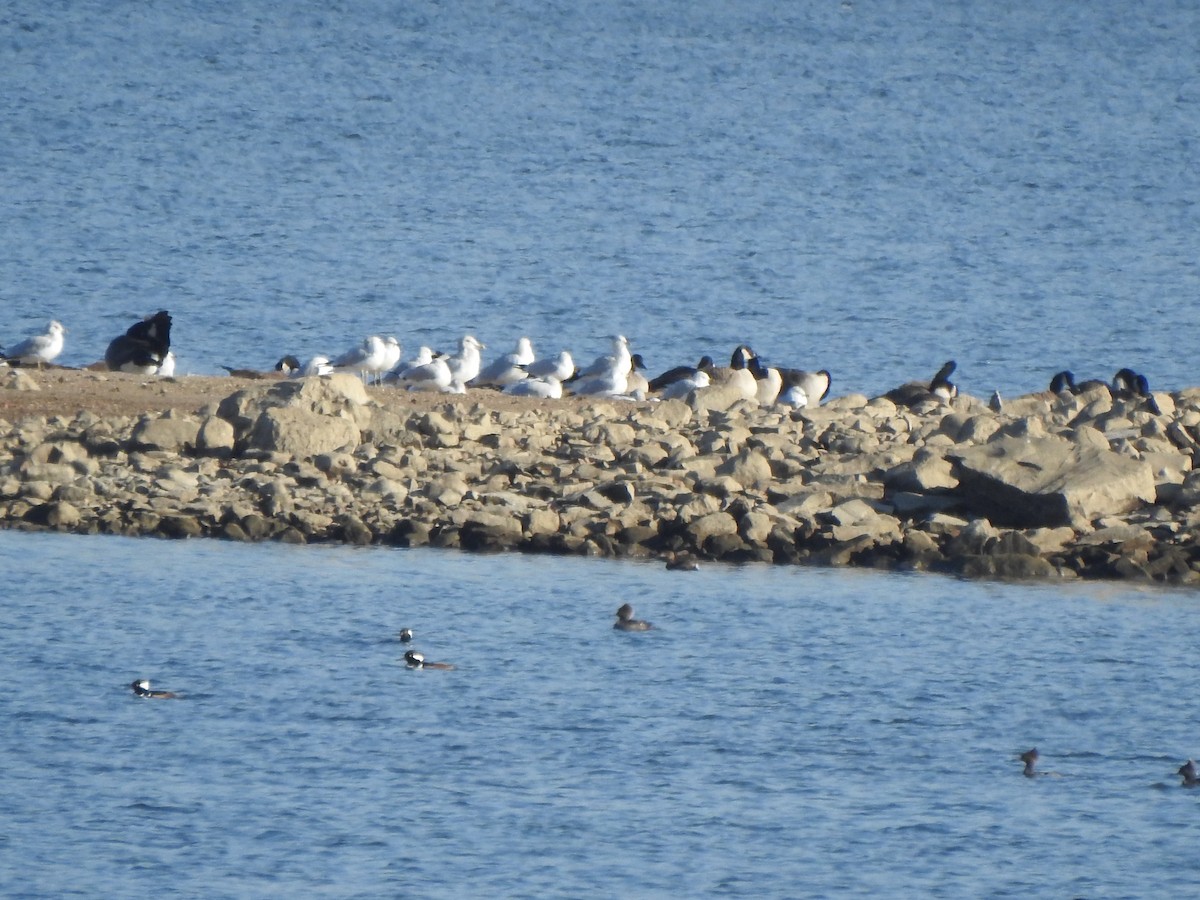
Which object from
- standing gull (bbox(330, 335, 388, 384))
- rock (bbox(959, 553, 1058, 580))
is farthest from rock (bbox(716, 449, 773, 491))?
standing gull (bbox(330, 335, 388, 384))

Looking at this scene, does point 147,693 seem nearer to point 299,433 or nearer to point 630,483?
point 630,483

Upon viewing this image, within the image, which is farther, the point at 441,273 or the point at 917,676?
the point at 441,273

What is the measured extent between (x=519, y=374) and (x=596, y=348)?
34.0 ft

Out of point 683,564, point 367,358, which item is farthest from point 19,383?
point 683,564

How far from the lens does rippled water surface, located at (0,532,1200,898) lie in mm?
11062

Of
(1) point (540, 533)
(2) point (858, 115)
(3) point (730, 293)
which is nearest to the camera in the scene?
(1) point (540, 533)

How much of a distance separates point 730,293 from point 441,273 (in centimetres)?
537

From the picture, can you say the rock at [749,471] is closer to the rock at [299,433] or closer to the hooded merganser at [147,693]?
the rock at [299,433]

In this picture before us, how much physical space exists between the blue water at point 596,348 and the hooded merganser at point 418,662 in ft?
0.50

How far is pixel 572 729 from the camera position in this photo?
13344mm

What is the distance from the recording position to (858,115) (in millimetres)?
67750

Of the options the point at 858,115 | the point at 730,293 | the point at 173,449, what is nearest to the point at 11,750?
the point at 173,449

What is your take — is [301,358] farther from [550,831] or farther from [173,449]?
[550,831]

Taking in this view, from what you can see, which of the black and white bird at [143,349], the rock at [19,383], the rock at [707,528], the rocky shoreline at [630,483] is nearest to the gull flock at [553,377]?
the black and white bird at [143,349]
